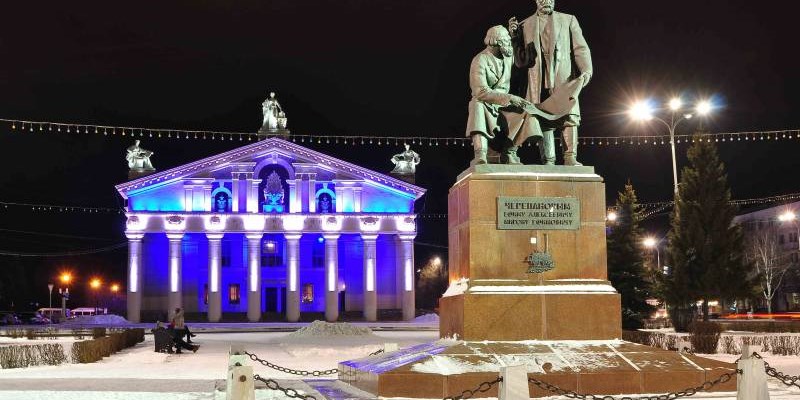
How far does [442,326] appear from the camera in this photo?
14.5m

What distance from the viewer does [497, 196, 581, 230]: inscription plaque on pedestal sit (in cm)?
1355

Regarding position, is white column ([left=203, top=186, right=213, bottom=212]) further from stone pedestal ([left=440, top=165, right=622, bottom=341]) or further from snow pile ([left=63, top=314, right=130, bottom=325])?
stone pedestal ([left=440, top=165, right=622, bottom=341])

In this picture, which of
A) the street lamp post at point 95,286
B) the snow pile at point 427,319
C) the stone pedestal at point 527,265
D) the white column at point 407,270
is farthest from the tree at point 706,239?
the street lamp post at point 95,286

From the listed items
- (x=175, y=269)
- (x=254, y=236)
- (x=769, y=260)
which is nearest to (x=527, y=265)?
(x=769, y=260)

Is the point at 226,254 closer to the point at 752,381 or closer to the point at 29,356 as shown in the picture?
the point at 29,356

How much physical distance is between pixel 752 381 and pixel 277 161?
60210mm

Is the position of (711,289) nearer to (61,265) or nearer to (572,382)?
(572,382)

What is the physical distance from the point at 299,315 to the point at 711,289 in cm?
3378

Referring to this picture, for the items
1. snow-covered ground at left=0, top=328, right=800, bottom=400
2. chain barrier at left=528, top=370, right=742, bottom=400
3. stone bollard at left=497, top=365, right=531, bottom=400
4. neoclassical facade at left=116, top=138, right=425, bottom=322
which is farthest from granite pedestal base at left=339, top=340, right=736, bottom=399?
neoclassical facade at left=116, top=138, right=425, bottom=322

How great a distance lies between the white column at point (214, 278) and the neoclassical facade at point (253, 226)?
0.24ft

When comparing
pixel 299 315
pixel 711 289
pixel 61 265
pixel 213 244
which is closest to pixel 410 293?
pixel 299 315

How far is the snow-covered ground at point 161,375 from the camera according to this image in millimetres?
14156

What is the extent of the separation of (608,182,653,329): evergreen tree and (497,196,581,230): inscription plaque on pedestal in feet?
80.1

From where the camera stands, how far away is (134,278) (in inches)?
2653
